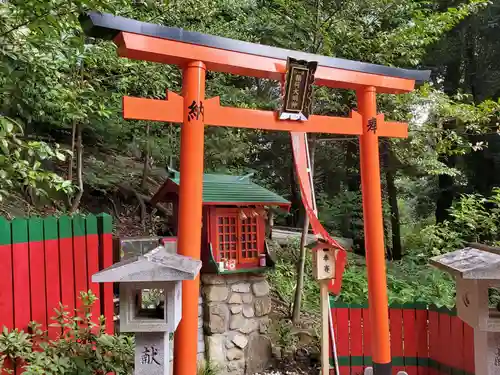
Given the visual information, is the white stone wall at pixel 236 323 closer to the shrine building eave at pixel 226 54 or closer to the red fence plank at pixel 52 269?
the red fence plank at pixel 52 269

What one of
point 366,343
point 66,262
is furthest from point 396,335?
point 66,262

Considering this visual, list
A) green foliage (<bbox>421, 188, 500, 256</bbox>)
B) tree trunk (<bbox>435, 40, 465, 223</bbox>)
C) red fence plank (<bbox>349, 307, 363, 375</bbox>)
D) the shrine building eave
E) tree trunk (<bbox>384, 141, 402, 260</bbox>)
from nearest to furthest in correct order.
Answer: the shrine building eave < red fence plank (<bbox>349, 307, 363, 375</bbox>) < green foliage (<bbox>421, 188, 500, 256</bbox>) < tree trunk (<bbox>384, 141, 402, 260</bbox>) < tree trunk (<bbox>435, 40, 465, 223</bbox>)

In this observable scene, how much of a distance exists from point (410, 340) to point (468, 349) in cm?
102

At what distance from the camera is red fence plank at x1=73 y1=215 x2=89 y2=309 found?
417 cm

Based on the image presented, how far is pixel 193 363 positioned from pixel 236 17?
27.7ft

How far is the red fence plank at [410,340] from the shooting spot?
5.87 m

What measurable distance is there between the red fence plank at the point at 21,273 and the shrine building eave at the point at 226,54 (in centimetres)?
185

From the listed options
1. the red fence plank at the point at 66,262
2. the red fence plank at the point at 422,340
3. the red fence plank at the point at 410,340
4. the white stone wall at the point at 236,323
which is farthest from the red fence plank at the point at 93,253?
the red fence plank at the point at 422,340

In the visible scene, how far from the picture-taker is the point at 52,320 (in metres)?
3.93

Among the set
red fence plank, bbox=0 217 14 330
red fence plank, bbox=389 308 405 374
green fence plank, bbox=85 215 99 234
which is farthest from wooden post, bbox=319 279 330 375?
red fence plank, bbox=0 217 14 330

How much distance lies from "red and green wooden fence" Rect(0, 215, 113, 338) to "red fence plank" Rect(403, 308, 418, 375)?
390 cm

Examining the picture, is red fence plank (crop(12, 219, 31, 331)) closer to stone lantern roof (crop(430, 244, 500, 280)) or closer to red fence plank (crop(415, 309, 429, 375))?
stone lantern roof (crop(430, 244, 500, 280))

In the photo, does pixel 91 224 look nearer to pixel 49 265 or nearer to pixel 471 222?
pixel 49 265

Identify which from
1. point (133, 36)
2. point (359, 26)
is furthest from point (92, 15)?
point (359, 26)
